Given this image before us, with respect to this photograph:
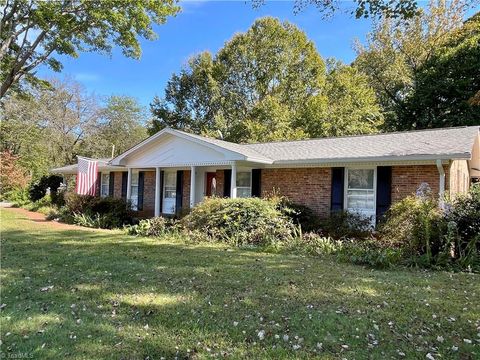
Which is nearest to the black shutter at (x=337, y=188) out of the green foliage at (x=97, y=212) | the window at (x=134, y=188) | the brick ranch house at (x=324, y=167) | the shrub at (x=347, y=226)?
the brick ranch house at (x=324, y=167)

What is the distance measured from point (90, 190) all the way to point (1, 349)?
14.1 meters

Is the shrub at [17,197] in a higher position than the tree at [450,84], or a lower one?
lower

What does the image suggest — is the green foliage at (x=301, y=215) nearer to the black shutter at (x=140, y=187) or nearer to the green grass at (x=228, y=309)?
the green grass at (x=228, y=309)

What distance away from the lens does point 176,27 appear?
17344mm

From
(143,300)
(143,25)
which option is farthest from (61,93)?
(143,300)

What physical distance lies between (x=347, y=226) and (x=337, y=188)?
4.86 feet

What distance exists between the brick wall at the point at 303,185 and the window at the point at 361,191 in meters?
0.69

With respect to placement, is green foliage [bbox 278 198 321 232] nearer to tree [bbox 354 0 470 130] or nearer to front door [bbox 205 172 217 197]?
front door [bbox 205 172 217 197]

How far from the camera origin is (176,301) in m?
4.86

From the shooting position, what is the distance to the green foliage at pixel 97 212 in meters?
14.5

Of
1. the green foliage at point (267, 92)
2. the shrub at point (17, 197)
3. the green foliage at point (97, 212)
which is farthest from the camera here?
the green foliage at point (267, 92)

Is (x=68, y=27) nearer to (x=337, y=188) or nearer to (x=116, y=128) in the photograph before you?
(x=337, y=188)

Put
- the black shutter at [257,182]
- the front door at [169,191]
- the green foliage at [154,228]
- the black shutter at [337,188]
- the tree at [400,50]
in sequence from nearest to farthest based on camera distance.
→ the green foliage at [154,228]
the black shutter at [337,188]
the black shutter at [257,182]
the front door at [169,191]
the tree at [400,50]

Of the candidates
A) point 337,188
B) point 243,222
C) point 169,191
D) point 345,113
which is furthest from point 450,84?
point 243,222
